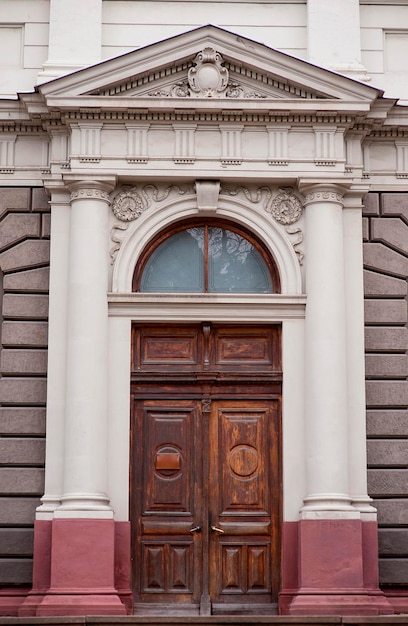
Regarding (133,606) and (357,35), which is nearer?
(133,606)

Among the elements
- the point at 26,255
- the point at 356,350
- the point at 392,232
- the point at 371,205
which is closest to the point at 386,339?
the point at 356,350

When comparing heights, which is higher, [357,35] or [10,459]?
[357,35]

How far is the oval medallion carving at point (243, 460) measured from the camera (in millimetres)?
15273

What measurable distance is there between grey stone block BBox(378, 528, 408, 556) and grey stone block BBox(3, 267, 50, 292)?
A: 16.6 feet

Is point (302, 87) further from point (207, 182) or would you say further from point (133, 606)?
point (133, 606)

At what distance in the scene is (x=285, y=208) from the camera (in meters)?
15.7

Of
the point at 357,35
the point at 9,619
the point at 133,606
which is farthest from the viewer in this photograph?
Result: the point at 357,35

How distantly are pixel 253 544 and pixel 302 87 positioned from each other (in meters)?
5.55

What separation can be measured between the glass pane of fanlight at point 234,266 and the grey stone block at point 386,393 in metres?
1.75

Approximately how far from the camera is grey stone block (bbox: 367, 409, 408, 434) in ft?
50.7

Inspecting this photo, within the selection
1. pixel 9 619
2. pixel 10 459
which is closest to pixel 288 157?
pixel 10 459

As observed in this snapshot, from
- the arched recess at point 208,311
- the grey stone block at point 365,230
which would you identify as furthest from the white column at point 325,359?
the grey stone block at point 365,230

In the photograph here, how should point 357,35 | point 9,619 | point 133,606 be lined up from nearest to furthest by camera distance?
1. point 9,619
2. point 133,606
3. point 357,35

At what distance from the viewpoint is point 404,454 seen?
15.4 m
